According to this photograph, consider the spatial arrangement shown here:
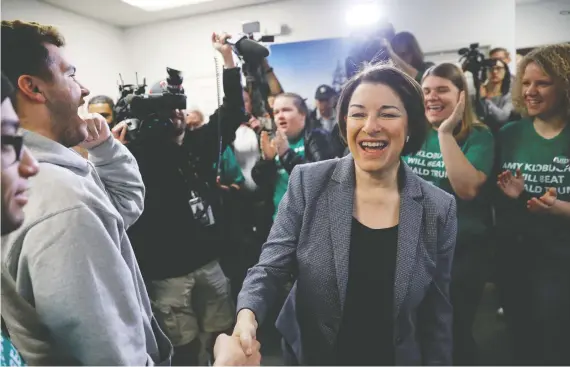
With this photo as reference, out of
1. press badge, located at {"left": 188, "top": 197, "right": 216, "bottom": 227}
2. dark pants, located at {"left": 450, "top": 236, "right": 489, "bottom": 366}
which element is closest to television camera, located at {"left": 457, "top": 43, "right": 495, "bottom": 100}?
dark pants, located at {"left": 450, "top": 236, "right": 489, "bottom": 366}

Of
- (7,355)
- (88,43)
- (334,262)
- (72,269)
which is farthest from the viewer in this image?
(88,43)

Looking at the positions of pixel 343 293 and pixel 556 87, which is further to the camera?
pixel 556 87

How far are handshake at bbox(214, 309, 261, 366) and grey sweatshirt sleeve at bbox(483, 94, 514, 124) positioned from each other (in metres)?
1.05

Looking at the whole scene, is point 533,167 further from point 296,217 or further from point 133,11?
point 133,11

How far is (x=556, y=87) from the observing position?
49.1 inches

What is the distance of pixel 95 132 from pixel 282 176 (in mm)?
608

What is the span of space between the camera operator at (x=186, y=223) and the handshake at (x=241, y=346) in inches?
14.0

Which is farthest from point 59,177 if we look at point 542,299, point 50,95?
point 542,299

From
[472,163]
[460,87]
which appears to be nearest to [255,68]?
[460,87]

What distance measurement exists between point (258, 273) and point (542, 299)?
3.38 ft

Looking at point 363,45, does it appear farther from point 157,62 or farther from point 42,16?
point 42,16

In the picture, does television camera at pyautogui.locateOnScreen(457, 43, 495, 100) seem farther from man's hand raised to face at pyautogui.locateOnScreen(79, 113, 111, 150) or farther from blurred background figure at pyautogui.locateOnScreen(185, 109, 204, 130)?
man's hand raised to face at pyautogui.locateOnScreen(79, 113, 111, 150)

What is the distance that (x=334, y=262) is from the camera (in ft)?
3.68

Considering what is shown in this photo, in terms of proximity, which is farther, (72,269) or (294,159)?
(294,159)
